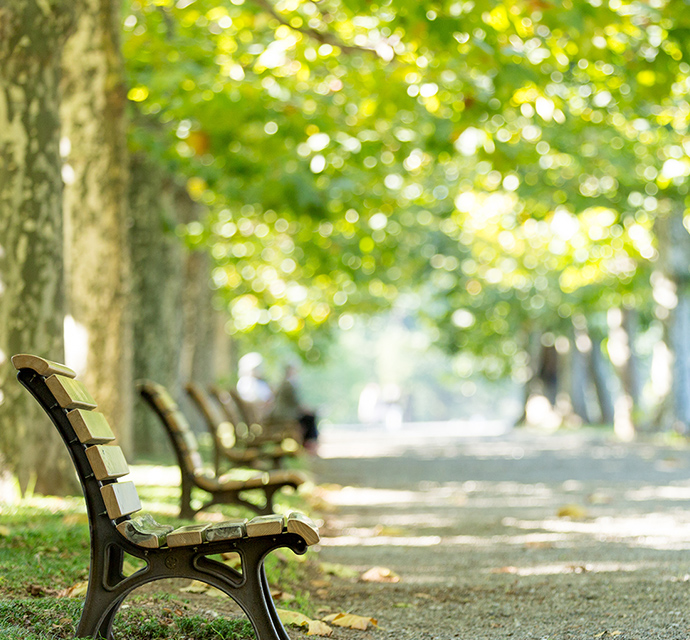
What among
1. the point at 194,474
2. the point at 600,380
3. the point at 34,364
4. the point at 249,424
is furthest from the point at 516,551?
the point at 600,380

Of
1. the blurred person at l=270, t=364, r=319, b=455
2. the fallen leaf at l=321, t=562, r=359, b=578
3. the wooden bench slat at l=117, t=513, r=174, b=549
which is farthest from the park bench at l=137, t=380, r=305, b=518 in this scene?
the blurred person at l=270, t=364, r=319, b=455

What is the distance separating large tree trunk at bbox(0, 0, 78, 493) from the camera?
7020 millimetres

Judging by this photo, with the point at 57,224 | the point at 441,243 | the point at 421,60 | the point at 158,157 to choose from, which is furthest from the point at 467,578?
the point at 441,243

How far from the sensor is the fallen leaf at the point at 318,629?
460 cm

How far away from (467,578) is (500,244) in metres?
24.9

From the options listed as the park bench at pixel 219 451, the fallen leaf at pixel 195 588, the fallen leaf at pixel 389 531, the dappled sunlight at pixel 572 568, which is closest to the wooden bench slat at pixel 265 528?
the fallen leaf at pixel 195 588

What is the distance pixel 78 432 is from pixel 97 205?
6.89 metres

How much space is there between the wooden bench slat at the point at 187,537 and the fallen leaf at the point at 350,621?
130 cm

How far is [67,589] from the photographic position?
486 cm

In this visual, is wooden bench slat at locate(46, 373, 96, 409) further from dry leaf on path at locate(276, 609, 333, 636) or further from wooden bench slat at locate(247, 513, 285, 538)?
dry leaf on path at locate(276, 609, 333, 636)

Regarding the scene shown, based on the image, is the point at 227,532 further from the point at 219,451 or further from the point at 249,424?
the point at 249,424

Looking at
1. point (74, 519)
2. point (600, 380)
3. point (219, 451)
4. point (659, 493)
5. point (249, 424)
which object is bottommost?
point (659, 493)

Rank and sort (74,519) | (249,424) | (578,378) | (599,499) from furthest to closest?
1. (578,378)
2. (249,424)
3. (599,499)
4. (74,519)

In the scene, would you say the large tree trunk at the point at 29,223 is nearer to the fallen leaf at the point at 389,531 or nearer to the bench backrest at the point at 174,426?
the bench backrest at the point at 174,426
